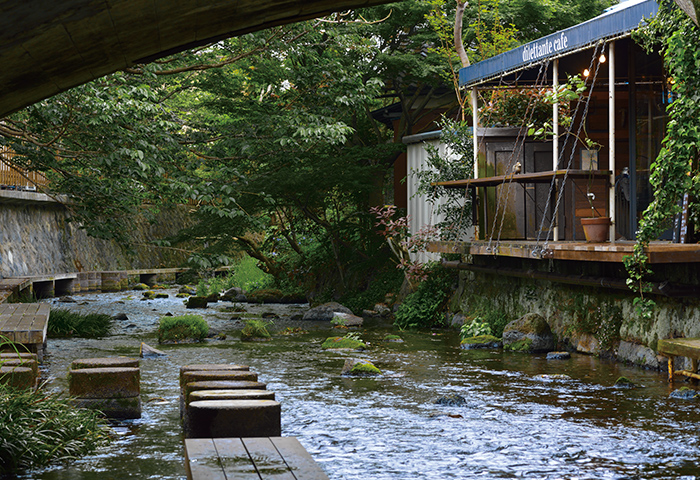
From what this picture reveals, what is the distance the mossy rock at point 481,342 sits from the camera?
12.6 meters

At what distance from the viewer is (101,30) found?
234cm

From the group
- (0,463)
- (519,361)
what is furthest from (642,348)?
(0,463)

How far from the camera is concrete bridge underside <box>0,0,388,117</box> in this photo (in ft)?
7.37

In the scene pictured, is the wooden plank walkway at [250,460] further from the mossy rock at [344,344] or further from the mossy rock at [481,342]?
the mossy rock at [481,342]

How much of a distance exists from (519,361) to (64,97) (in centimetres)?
714

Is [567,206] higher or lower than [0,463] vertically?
higher

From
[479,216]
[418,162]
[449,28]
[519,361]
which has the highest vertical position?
[449,28]

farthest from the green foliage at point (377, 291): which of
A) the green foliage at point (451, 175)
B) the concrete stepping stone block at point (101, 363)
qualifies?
the concrete stepping stone block at point (101, 363)

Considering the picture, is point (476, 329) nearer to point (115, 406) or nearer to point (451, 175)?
point (451, 175)

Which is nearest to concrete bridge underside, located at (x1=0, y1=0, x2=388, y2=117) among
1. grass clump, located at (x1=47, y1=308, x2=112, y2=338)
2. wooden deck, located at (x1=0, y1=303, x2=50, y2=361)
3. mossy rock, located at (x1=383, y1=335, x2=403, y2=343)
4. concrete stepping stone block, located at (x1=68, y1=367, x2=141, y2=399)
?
concrete stepping stone block, located at (x1=68, y1=367, x2=141, y2=399)

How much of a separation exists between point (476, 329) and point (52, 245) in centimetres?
1789

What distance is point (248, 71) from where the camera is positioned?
17500 mm

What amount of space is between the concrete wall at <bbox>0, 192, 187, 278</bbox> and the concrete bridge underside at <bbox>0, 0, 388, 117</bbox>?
612 inches

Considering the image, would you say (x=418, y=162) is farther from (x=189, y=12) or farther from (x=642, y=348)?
(x=189, y=12)
